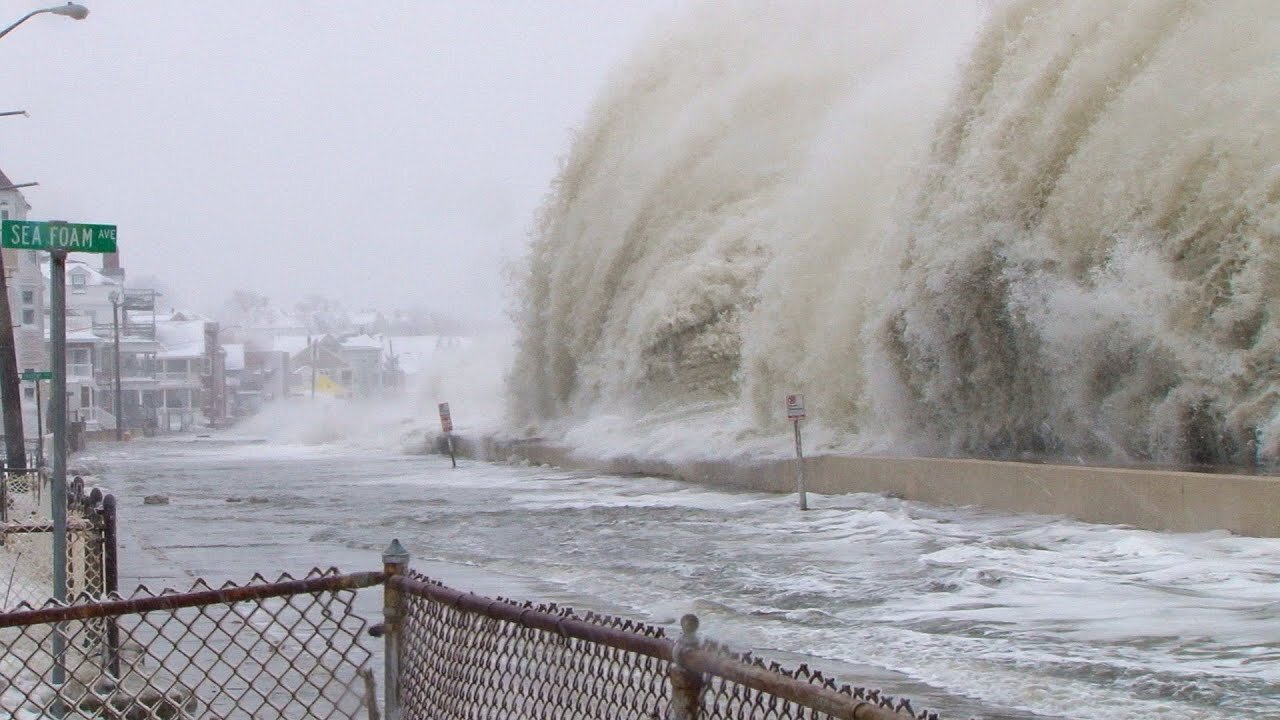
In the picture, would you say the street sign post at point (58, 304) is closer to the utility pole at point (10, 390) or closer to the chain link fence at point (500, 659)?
the chain link fence at point (500, 659)

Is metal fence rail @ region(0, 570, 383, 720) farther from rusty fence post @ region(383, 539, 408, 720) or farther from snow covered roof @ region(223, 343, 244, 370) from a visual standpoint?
snow covered roof @ region(223, 343, 244, 370)

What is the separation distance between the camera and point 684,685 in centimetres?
309

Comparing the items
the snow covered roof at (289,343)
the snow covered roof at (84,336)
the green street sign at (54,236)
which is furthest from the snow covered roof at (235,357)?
the green street sign at (54,236)

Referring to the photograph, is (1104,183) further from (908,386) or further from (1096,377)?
(908,386)

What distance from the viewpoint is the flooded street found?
7477mm

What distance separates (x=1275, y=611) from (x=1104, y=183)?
794cm

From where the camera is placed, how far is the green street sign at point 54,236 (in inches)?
225

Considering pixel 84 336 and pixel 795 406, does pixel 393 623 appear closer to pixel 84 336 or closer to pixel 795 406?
pixel 795 406

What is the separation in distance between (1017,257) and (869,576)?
680 cm

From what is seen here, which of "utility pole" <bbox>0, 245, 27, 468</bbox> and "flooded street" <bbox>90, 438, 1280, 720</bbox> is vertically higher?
"utility pole" <bbox>0, 245, 27, 468</bbox>

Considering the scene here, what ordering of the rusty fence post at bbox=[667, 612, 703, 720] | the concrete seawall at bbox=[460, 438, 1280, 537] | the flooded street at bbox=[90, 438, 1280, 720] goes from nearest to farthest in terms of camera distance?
the rusty fence post at bbox=[667, 612, 703, 720] → the flooded street at bbox=[90, 438, 1280, 720] → the concrete seawall at bbox=[460, 438, 1280, 537]

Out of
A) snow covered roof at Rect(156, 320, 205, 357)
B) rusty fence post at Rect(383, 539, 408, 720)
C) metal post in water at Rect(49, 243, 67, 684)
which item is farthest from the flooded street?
snow covered roof at Rect(156, 320, 205, 357)

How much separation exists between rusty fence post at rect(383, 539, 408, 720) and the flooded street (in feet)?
3.17

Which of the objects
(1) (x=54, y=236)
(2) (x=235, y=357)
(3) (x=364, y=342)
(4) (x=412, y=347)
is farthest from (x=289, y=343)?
(1) (x=54, y=236)
